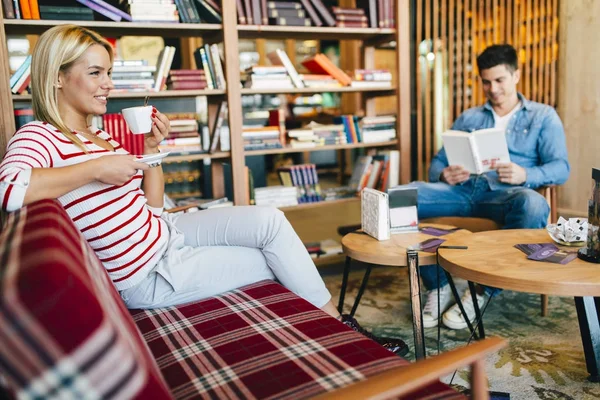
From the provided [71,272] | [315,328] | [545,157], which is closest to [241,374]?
[315,328]

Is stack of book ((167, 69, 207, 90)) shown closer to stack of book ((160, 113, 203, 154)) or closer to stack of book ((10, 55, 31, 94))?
stack of book ((160, 113, 203, 154))

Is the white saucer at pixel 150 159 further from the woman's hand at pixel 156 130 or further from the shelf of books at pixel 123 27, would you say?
the shelf of books at pixel 123 27

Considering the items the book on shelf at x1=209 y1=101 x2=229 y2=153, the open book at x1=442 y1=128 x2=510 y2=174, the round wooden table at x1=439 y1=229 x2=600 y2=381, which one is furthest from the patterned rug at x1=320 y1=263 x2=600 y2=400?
the book on shelf at x1=209 y1=101 x2=229 y2=153

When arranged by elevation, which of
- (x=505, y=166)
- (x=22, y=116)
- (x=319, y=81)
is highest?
(x=319, y=81)

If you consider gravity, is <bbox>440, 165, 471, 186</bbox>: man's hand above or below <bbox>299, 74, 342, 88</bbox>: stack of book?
below

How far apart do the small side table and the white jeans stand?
0.25m

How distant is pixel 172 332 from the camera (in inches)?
57.3

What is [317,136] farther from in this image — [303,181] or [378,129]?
[378,129]

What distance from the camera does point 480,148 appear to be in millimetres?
2762

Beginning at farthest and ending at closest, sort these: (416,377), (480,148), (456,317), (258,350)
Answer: (480,148) < (456,317) < (258,350) < (416,377)

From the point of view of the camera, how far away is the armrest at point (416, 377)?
0.83 m

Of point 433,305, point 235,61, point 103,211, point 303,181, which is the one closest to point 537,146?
point 433,305

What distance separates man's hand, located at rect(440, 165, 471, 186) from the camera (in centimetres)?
289

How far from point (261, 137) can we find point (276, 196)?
A: 1.23ft
